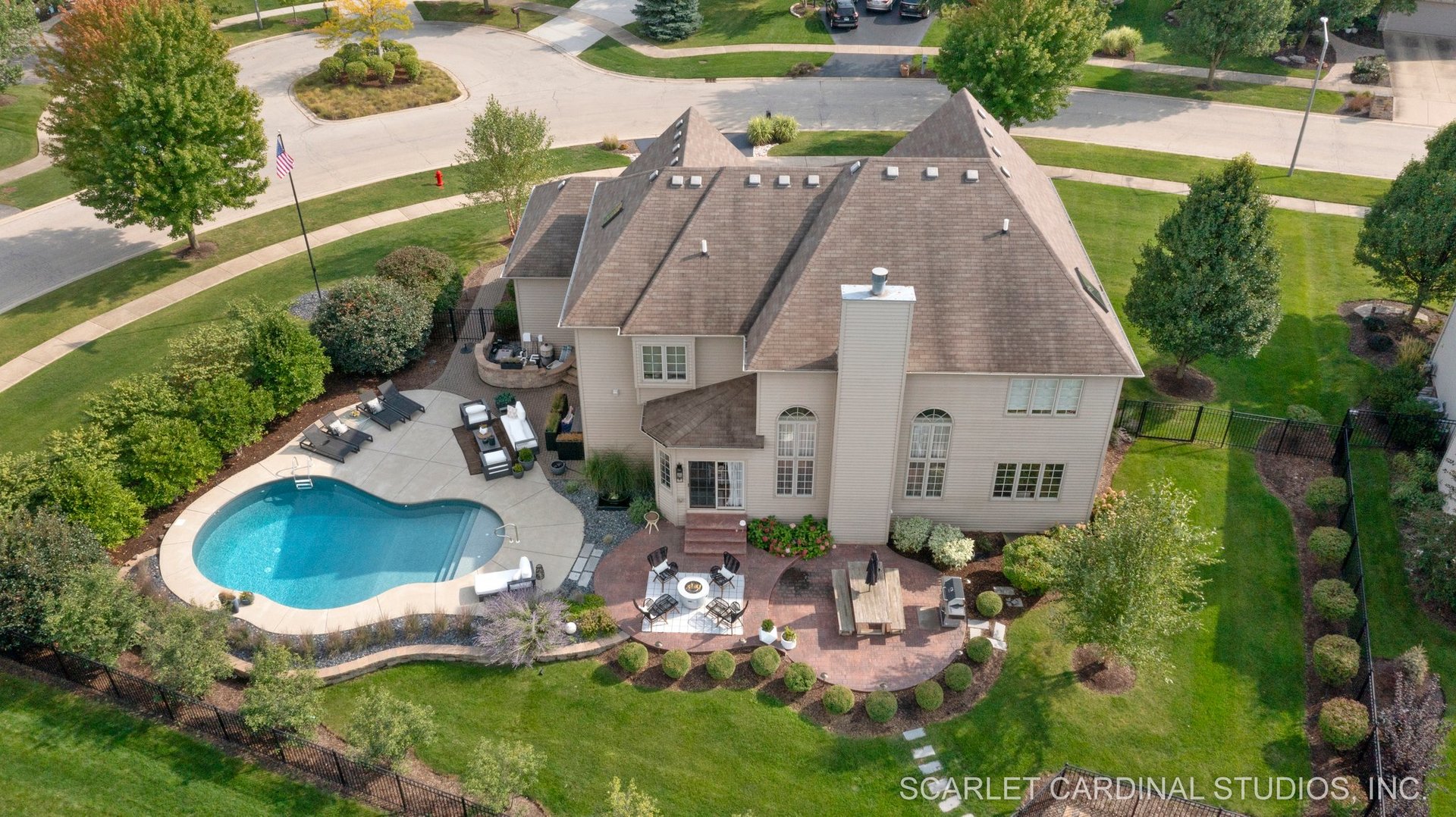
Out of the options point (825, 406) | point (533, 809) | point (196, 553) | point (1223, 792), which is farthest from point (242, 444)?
point (1223, 792)

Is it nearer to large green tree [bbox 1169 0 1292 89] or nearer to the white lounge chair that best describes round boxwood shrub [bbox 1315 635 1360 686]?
the white lounge chair

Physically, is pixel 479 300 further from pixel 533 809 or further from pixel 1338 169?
pixel 1338 169

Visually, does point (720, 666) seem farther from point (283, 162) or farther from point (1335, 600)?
point (283, 162)

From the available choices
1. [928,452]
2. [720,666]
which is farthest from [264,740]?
[928,452]

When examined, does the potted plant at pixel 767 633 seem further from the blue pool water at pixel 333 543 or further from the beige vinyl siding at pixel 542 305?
the beige vinyl siding at pixel 542 305

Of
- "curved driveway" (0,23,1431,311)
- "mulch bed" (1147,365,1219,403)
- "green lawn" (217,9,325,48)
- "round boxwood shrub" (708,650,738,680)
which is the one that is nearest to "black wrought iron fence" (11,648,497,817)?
"round boxwood shrub" (708,650,738,680)

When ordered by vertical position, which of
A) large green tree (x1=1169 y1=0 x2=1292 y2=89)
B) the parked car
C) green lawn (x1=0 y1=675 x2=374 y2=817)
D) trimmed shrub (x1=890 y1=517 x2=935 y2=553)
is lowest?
green lawn (x1=0 y1=675 x2=374 y2=817)
